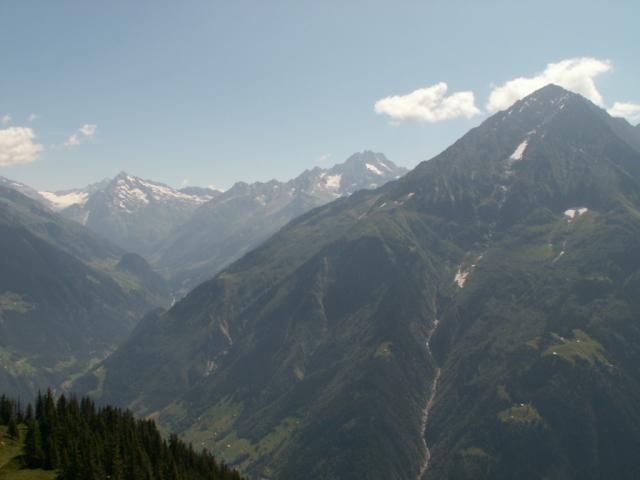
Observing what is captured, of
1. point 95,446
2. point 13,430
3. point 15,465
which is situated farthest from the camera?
point 13,430

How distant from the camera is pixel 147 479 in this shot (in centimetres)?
13950

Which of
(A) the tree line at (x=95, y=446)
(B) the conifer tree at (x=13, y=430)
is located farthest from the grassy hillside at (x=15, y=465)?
(B) the conifer tree at (x=13, y=430)

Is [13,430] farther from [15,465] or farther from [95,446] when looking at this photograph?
[15,465]

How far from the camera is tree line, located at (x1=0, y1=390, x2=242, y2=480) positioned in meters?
126

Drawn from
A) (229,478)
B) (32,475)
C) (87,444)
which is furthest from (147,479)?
(229,478)

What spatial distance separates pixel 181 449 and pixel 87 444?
179ft

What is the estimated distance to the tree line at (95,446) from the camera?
126 meters

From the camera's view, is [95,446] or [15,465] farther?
[95,446]

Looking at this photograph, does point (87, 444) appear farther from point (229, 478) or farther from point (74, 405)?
point (229, 478)

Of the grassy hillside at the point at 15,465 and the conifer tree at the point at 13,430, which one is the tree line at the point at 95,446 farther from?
the grassy hillside at the point at 15,465

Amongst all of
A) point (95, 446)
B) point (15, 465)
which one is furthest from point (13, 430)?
point (15, 465)

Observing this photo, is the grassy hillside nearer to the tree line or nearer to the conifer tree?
the tree line

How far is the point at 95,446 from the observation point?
143m

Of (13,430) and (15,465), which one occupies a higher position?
(13,430)
